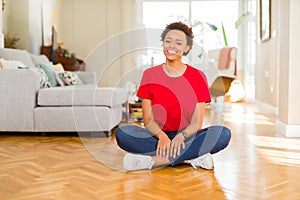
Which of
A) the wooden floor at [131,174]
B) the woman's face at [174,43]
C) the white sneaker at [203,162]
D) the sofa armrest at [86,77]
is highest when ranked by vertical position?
the woman's face at [174,43]

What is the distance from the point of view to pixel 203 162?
232 centimetres

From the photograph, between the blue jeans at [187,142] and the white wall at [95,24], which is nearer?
the blue jeans at [187,142]

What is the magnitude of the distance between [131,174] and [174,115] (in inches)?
16.6

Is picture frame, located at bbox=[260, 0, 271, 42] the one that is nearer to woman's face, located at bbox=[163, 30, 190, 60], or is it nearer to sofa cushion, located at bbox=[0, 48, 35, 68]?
sofa cushion, located at bbox=[0, 48, 35, 68]

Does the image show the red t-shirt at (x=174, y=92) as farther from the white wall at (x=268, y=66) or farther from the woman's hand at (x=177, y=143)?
the white wall at (x=268, y=66)

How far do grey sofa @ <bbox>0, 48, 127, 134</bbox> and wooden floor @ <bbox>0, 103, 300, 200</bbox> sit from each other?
0.77ft

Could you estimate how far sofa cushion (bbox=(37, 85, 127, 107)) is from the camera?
3.48 m

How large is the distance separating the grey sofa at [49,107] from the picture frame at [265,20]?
2.99m

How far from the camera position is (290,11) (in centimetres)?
345

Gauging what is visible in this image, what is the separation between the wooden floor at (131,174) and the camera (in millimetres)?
1841

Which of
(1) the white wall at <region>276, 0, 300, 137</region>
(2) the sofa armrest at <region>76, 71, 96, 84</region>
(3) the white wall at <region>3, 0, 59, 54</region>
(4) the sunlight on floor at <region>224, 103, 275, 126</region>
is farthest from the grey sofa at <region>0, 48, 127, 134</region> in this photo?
(3) the white wall at <region>3, 0, 59, 54</region>

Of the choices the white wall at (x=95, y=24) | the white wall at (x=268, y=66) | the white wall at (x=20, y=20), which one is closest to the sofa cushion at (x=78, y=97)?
the white wall at (x=268, y=66)

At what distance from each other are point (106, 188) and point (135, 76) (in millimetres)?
5672

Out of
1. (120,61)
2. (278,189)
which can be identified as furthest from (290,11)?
(120,61)
